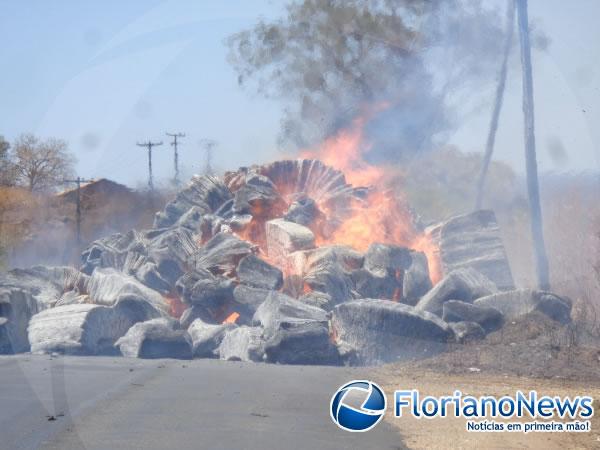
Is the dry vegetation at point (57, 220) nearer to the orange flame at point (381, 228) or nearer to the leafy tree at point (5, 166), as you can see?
the leafy tree at point (5, 166)

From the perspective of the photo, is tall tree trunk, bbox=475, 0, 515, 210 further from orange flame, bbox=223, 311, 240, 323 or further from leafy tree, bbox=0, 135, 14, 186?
leafy tree, bbox=0, 135, 14, 186

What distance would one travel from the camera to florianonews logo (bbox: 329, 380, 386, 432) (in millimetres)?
8562

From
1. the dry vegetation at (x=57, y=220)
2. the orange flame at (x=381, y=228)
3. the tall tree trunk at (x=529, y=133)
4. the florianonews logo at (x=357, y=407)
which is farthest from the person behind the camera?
the dry vegetation at (x=57, y=220)

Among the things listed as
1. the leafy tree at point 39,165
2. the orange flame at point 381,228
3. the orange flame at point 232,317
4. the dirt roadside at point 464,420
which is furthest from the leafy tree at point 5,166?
the dirt roadside at point 464,420

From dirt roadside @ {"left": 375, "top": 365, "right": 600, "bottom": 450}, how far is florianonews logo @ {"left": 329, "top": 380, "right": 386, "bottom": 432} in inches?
5.9

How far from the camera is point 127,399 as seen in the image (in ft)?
31.4

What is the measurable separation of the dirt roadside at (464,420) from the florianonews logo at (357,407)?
0.49ft

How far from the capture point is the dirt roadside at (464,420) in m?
7.84

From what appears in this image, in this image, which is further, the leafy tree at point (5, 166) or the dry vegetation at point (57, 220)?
the leafy tree at point (5, 166)

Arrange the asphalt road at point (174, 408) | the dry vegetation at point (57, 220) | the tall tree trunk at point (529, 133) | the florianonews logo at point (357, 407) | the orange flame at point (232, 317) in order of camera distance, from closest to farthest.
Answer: the asphalt road at point (174, 408) → the florianonews logo at point (357, 407) → the orange flame at point (232, 317) → the tall tree trunk at point (529, 133) → the dry vegetation at point (57, 220)

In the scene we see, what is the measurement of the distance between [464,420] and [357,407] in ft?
3.77

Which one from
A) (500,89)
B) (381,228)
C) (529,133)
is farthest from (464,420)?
(500,89)

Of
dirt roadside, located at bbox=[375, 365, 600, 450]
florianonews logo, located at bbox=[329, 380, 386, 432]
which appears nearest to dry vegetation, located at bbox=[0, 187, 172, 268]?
dirt roadside, located at bbox=[375, 365, 600, 450]

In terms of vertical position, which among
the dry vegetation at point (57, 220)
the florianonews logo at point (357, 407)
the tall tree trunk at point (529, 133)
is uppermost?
the tall tree trunk at point (529, 133)
